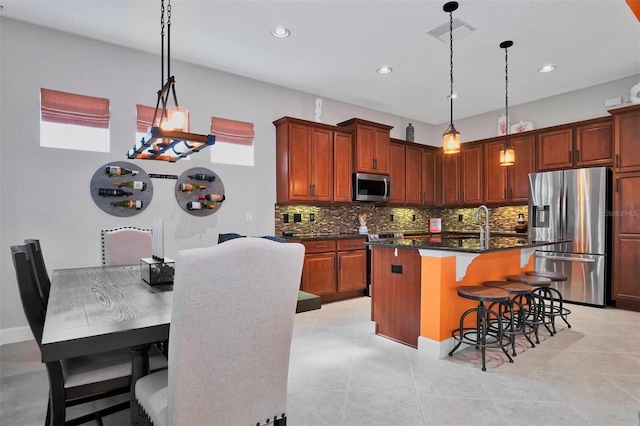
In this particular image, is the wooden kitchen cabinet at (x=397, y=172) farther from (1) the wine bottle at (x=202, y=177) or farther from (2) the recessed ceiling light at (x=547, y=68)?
(1) the wine bottle at (x=202, y=177)

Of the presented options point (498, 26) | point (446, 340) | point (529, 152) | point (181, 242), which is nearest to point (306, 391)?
point (446, 340)

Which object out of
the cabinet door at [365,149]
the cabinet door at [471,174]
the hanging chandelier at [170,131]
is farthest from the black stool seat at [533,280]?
the hanging chandelier at [170,131]

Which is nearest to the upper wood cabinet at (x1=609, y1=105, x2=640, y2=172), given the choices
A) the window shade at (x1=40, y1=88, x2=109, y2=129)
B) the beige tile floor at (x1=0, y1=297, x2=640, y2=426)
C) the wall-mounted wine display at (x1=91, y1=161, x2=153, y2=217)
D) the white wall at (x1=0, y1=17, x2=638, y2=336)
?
the white wall at (x1=0, y1=17, x2=638, y2=336)

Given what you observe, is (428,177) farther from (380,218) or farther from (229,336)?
(229,336)

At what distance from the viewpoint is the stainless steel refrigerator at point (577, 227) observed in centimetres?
441

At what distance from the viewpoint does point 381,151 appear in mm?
5598

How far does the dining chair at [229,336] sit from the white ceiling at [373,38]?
270cm

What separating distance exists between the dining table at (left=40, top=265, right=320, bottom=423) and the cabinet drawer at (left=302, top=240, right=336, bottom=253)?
2.49m

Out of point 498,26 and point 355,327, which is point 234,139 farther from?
point 498,26

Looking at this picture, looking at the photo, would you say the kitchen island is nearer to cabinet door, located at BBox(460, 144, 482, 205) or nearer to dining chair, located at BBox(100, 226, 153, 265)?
dining chair, located at BBox(100, 226, 153, 265)

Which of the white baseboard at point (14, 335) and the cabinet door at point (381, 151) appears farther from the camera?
the cabinet door at point (381, 151)

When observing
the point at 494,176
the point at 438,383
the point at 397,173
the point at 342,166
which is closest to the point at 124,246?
the point at 438,383

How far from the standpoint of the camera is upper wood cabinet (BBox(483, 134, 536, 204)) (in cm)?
538

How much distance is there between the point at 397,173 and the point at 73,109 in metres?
4.64
